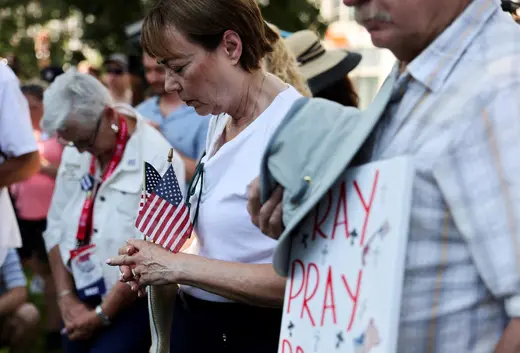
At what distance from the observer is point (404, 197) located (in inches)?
53.8

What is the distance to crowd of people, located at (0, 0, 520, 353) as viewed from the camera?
1413 mm

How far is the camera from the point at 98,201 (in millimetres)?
3826

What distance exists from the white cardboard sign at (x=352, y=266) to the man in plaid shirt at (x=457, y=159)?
0.07 metres

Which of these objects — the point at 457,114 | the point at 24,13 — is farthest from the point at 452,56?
the point at 24,13

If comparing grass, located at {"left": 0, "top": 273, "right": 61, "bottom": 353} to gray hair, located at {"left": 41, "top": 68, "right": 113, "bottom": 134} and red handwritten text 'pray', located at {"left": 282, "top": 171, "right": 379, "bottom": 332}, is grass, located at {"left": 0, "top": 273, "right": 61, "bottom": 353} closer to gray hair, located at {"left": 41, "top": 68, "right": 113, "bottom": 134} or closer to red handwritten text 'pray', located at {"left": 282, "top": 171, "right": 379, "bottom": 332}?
gray hair, located at {"left": 41, "top": 68, "right": 113, "bottom": 134}

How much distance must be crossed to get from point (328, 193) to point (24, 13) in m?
11.2

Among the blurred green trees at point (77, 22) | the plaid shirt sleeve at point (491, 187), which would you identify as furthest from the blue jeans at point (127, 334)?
the blurred green trees at point (77, 22)

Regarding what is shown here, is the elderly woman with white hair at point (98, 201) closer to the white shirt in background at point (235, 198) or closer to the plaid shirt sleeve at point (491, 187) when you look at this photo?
the white shirt in background at point (235, 198)

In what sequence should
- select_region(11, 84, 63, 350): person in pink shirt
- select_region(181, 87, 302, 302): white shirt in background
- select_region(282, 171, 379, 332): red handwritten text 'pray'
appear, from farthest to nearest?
select_region(11, 84, 63, 350): person in pink shirt → select_region(181, 87, 302, 302): white shirt in background → select_region(282, 171, 379, 332): red handwritten text 'pray'

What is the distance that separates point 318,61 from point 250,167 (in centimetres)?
177

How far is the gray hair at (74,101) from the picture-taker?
3.89 meters

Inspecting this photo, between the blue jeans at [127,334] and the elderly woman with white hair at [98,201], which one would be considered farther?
the elderly woman with white hair at [98,201]

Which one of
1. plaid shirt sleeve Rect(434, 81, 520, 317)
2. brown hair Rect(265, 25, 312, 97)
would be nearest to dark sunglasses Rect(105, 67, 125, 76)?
brown hair Rect(265, 25, 312, 97)

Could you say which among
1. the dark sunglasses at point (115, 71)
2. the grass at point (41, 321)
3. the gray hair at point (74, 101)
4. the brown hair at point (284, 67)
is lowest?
the grass at point (41, 321)
